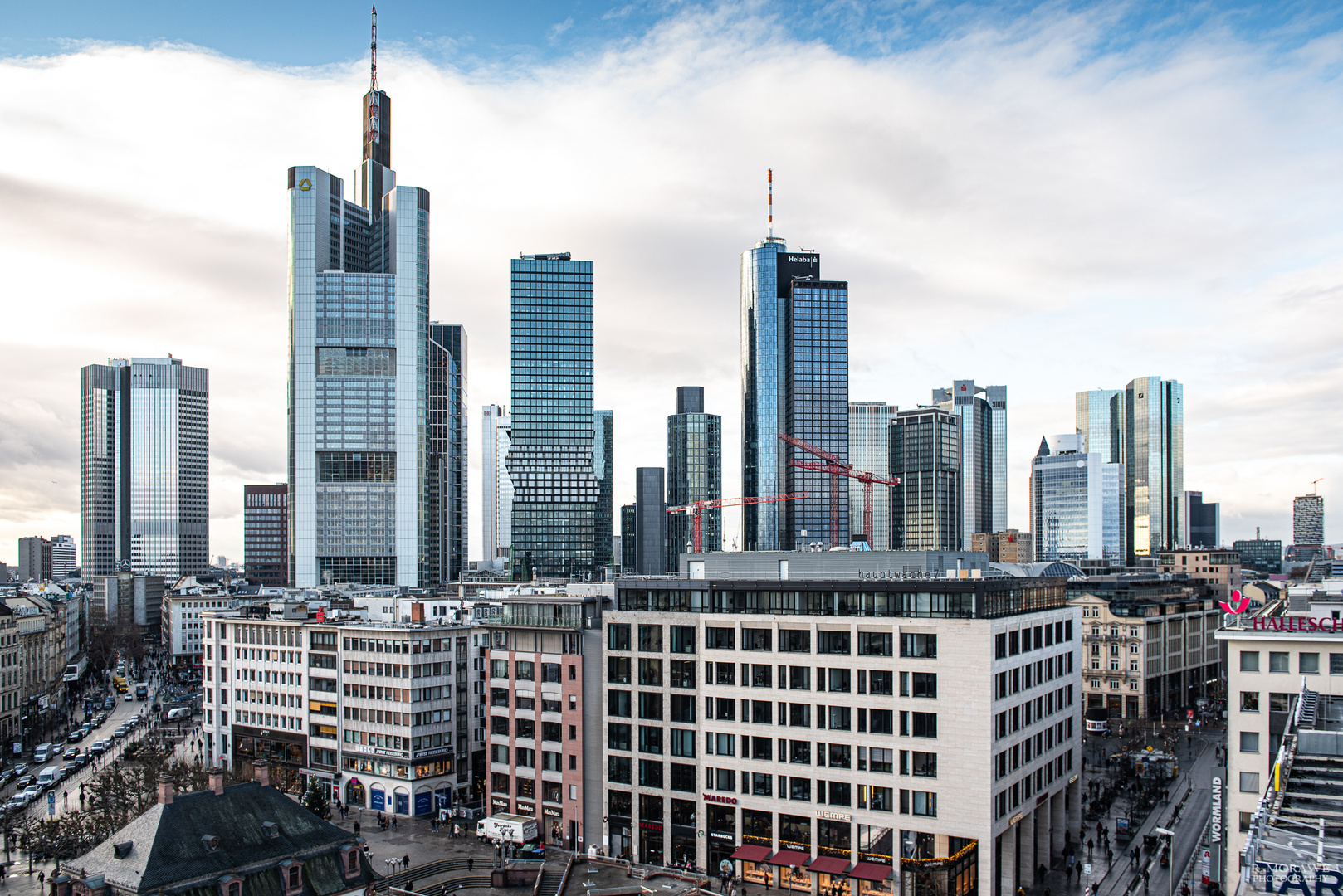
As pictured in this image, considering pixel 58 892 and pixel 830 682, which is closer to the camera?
pixel 58 892

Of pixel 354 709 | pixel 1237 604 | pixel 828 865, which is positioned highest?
pixel 1237 604

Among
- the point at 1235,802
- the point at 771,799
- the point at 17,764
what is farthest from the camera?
the point at 17,764

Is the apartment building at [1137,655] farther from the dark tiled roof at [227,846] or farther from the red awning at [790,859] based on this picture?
the dark tiled roof at [227,846]

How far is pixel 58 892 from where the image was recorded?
6900cm

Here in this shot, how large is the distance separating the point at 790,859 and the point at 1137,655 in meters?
105

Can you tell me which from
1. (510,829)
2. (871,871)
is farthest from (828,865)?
(510,829)

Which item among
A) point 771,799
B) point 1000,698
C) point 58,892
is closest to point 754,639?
point 771,799

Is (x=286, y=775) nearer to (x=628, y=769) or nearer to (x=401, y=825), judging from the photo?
(x=401, y=825)

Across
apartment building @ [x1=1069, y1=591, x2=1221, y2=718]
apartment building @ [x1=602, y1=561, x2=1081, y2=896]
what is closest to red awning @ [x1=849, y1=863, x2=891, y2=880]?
apartment building @ [x1=602, y1=561, x2=1081, y2=896]

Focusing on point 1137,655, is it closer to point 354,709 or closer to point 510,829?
point 510,829

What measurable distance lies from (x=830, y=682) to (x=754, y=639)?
8116mm

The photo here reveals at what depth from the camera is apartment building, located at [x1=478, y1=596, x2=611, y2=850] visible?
329 feet

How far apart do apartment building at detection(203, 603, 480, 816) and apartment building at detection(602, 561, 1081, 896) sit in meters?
30.7

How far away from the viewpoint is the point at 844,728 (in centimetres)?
8344
